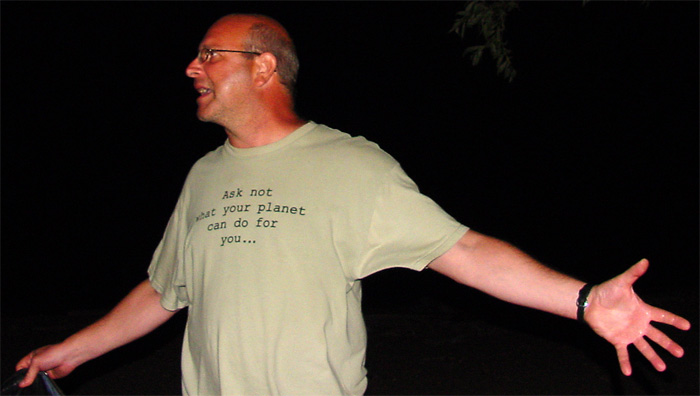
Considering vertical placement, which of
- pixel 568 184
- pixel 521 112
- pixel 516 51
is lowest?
pixel 568 184

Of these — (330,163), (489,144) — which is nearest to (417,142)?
(489,144)

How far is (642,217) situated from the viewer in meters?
15.4

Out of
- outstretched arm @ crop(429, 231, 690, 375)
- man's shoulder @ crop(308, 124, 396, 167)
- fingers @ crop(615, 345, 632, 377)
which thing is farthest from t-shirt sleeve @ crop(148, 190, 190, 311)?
fingers @ crop(615, 345, 632, 377)

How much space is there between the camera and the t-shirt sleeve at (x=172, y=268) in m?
2.87

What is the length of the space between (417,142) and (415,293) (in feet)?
30.1

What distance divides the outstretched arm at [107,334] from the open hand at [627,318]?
170cm

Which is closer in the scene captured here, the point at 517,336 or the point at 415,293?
the point at 517,336

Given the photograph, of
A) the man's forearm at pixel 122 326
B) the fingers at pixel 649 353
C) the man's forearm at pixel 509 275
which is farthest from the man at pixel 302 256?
the man's forearm at pixel 122 326

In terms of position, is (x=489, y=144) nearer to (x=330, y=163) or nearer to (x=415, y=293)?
(x=415, y=293)

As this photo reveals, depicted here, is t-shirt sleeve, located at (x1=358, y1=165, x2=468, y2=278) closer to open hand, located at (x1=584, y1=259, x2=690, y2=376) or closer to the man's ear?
open hand, located at (x1=584, y1=259, x2=690, y2=376)

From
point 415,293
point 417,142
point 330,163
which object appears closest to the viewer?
point 330,163

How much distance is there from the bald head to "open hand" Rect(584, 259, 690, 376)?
4.74ft

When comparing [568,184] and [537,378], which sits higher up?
[537,378]

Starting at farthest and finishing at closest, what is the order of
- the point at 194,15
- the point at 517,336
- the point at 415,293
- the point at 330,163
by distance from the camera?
the point at 194,15 → the point at 415,293 → the point at 517,336 → the point at 330,163
